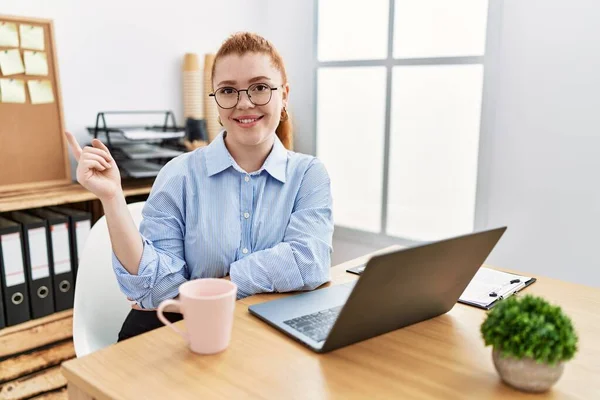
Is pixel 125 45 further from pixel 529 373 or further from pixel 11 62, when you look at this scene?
pixel 529 373

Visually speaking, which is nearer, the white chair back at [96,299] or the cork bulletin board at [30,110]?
the white chair back at [96,299]

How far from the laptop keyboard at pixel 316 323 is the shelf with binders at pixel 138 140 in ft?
4.41

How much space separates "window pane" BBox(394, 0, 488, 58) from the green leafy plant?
69.2 inches

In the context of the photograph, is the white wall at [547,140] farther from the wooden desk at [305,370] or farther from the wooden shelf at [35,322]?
the wooden shelf at [35,322]

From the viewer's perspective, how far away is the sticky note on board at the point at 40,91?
202 centimetres

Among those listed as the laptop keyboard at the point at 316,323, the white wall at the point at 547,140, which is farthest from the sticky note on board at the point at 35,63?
the white wall at the point at 547,140

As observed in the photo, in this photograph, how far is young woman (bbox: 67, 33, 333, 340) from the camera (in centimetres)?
112

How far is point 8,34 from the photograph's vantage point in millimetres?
1940

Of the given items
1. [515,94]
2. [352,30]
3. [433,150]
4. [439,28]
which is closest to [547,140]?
[515,94]

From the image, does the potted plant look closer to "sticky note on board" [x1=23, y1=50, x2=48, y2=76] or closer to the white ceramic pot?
the white ceramic pot

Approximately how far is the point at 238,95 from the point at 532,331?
0.86m

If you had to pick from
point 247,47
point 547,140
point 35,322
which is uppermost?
point 247,47

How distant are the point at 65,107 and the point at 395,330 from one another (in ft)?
5.99

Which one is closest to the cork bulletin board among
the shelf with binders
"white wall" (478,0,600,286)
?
the shelf with binders
